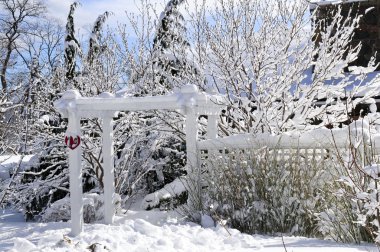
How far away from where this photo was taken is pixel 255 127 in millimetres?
7410

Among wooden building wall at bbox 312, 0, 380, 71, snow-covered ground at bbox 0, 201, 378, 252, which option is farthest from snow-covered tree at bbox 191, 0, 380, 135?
wooden building wall at bbox 312, 0, 380, 71

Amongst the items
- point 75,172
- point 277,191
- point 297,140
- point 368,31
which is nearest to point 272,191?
point 277,191

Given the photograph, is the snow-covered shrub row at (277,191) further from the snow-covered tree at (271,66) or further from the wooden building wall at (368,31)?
the wooden building wall at (368,31)

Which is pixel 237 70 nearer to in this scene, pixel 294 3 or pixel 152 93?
pixel 294 3

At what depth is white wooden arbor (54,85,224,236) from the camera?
6.50 m

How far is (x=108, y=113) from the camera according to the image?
7.16 meters

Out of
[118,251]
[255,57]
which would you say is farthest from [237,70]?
[118,251]

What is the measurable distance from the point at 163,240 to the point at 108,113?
2.46 meters

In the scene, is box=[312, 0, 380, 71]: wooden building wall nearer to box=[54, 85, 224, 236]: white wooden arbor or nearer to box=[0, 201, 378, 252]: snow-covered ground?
Answer: box=[54, 85, 224, 236]: white wooden arbor

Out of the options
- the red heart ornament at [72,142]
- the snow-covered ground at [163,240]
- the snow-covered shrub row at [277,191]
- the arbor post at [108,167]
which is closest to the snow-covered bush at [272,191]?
the snow-covered shrub row at [277,191]

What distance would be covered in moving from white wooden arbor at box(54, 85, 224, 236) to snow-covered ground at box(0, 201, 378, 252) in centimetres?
49

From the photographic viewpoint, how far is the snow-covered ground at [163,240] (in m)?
4.54

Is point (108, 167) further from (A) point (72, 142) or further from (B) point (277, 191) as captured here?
(B) point (277, 191)

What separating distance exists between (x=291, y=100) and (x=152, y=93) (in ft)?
9.72
